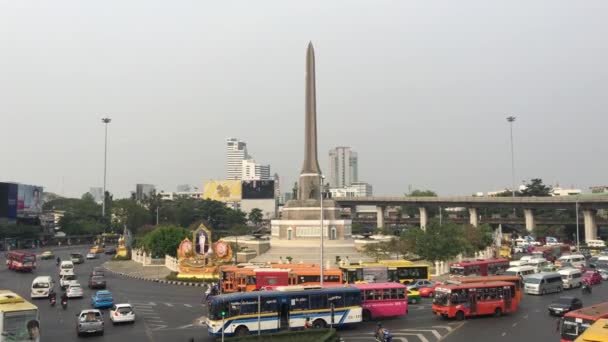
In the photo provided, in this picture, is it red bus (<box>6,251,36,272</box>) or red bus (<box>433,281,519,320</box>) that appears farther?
red bus (<box>6,251,36,272</box>)

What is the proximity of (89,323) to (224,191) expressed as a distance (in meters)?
118

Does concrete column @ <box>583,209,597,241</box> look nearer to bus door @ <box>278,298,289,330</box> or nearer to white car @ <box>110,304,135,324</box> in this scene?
bus door @ <box>278,298,289,330</box>

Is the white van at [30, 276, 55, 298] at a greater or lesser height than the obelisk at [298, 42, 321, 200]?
lesser

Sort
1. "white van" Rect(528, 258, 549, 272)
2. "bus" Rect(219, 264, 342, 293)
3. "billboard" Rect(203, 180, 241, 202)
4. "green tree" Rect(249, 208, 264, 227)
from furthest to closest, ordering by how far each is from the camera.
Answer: "billboard" Rect(203, 180, 241, 202)
"green tree" Rect(249, 208, 264, 227)
"white van" Rect(528, 258, 549, 272)
"bus" Rect(219, 264, 342, 293)

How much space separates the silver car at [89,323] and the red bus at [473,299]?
15.4 metres

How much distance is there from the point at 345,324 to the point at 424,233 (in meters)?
23.5

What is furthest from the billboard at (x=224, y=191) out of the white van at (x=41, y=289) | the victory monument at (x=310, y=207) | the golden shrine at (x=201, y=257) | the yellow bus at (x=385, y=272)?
the white van at (x=41, y=289)

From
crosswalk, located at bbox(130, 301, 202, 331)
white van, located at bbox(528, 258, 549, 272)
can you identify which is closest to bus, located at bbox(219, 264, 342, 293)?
crosswalk, located at bbox(130, 301, 202, 331)

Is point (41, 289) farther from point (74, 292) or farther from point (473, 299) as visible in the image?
point (473, 299)

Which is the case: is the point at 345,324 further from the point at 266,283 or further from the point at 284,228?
the point at 284,228

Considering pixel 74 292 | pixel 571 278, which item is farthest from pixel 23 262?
pixel 571 278

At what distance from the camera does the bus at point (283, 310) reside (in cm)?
2069

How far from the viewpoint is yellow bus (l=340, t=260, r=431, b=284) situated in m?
33.2

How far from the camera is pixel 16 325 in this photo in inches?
658
